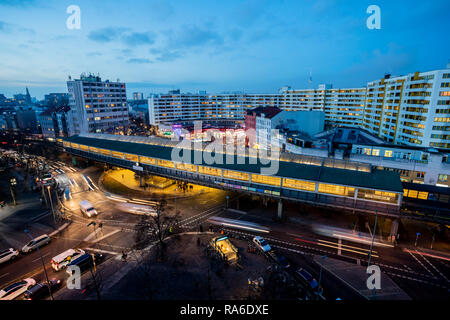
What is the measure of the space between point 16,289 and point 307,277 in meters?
35.4

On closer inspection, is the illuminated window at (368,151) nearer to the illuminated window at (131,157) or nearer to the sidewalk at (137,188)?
the sidewalk at (137,188)

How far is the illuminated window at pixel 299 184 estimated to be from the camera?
1620 inches

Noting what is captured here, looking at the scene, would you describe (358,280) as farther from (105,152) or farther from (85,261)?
(105,152)

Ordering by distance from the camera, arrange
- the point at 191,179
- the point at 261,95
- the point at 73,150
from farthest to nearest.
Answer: the point at 261,95, the point at 73,150, the point at 191,179

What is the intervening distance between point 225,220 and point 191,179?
12353 mm

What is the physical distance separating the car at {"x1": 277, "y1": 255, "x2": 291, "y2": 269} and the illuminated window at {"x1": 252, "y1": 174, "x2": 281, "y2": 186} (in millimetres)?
14057

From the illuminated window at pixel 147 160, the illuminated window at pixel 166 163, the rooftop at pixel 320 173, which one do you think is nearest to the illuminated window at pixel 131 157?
the illuminated window at pixel 147 160

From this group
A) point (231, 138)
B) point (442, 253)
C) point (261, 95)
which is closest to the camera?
point (442, 253)

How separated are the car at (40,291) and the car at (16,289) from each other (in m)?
1.11

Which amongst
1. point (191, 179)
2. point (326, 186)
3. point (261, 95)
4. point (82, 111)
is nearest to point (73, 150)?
point (82, 111)

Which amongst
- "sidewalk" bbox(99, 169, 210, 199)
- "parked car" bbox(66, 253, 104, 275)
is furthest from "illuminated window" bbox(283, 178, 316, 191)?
"parked car" bbox(66, 253, 104, 275)
